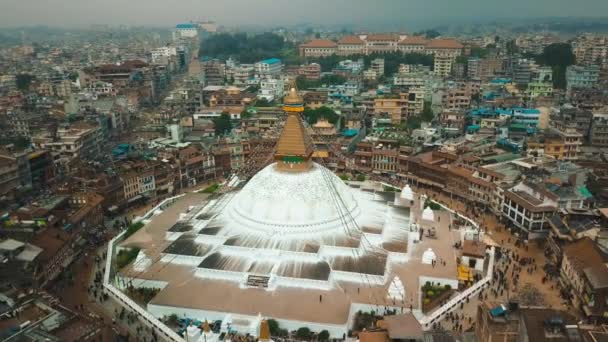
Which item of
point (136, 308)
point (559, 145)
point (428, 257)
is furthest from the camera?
point (559, 145)

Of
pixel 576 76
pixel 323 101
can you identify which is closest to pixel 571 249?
pixel 323 101

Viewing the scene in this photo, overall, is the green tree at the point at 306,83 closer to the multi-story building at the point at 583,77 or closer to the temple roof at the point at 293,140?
the multi-story building at the point at 583,77

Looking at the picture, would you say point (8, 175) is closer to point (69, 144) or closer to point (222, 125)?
point (69, 144)

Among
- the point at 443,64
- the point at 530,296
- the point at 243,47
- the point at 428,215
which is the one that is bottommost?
the point at 530,296

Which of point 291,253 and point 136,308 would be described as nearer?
point 136,308

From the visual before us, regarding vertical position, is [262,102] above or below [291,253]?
above

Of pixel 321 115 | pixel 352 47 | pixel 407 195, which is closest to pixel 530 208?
pixel 407 195

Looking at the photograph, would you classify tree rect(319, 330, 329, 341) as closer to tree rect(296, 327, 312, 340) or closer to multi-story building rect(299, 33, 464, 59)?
tree rect(296, 327, 312, 340)
